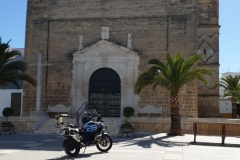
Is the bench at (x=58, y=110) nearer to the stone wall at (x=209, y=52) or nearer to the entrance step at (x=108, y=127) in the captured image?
the entrance step at (x=108, y=127)

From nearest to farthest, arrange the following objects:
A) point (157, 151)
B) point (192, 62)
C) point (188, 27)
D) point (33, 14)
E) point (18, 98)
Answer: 1. point (157, 151)
2. point (192, 62)
3. point (188, 27)
4. point (33, 14)
5. point (18, 98)

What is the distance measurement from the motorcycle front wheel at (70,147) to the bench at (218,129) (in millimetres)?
6325

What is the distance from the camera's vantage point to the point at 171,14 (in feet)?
70.3

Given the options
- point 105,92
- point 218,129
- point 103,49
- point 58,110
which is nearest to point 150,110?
point 105,92

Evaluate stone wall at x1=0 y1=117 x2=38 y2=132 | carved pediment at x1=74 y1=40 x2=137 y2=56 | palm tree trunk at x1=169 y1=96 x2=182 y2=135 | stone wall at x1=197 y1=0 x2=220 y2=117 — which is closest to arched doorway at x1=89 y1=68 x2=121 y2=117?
carved pediment at x1=74 y1=40 x2=137 y2=56

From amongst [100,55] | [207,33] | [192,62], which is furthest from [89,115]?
[207,33]

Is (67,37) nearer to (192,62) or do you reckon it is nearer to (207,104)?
(192,62)

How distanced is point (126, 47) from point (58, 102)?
597cm

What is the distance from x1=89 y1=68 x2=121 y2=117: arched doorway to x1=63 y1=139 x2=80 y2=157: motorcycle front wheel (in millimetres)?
11504

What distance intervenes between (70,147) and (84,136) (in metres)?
0.74

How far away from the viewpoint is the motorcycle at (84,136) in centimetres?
978

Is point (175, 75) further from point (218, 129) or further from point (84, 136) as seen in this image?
point (84, 136)

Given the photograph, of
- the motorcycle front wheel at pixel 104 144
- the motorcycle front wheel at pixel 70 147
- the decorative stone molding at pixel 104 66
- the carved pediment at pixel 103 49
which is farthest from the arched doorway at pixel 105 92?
the motorcycle front wheel at pixel 70 147

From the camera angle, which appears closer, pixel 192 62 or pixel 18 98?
pixel 192 62
